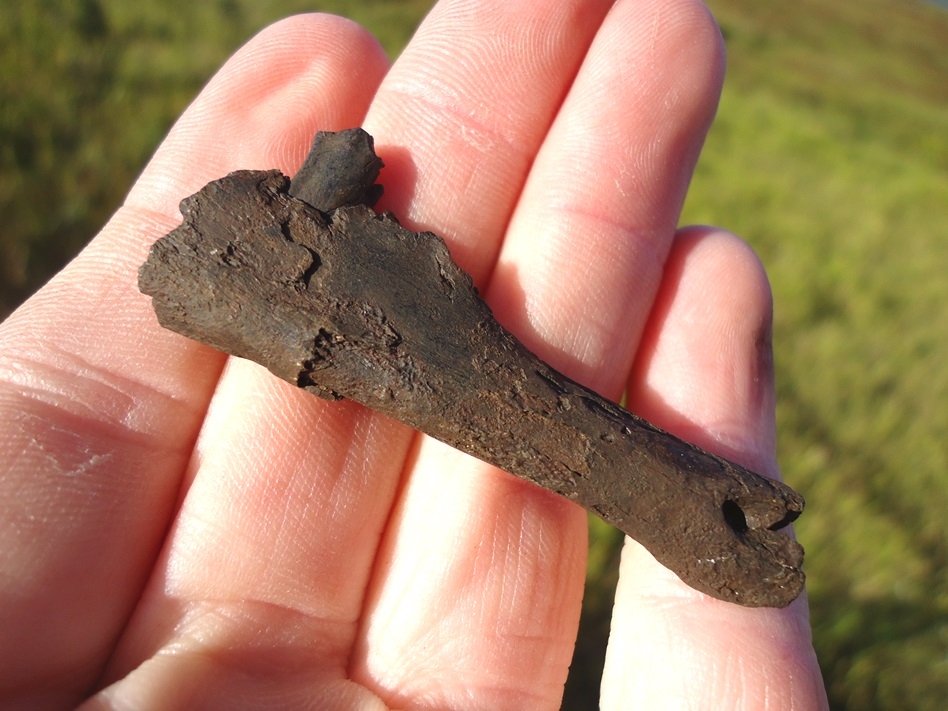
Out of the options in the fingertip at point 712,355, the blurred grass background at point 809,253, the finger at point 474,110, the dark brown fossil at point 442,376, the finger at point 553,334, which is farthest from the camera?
the blurred grass background at point 809,253

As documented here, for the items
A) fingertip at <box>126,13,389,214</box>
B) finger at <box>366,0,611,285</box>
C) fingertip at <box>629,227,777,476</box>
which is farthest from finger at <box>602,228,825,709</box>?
fingertip at <box>126,13,389,214</box>

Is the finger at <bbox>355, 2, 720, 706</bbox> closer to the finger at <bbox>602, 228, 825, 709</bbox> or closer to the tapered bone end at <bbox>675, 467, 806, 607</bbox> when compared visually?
the finger at <bbox>602, 228, 825, 709</bbox>

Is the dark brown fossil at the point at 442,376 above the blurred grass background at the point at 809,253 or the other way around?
above

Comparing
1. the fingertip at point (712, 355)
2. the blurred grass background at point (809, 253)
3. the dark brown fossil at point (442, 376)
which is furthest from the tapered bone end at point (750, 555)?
the blurred grass background at point (809, 253)

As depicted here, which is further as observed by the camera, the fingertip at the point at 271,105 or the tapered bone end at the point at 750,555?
the fingertip at the point at 271,105

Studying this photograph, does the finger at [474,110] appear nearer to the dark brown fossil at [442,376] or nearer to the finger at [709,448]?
the dark brown fossil at [442,376]

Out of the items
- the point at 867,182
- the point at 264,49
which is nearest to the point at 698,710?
the point at 264,49

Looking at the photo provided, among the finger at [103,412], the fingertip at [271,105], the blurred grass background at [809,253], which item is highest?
the fingertip at [271,105]
